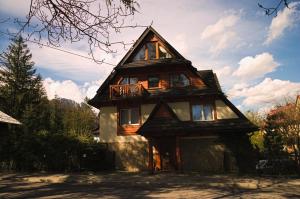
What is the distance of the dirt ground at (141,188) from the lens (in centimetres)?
1312

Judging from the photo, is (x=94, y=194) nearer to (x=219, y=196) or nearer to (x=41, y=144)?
(x=219, y=196)

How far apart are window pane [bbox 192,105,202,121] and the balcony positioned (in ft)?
14.0

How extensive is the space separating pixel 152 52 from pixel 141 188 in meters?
14.4

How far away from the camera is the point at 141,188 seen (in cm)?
1562

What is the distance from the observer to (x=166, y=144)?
2461 cm

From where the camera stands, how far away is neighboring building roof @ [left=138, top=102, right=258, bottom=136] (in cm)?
2227

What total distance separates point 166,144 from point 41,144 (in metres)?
9.52

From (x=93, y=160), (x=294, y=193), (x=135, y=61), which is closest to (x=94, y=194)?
(x=294, y=193)

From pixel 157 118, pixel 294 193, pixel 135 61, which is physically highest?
pixel 135 61

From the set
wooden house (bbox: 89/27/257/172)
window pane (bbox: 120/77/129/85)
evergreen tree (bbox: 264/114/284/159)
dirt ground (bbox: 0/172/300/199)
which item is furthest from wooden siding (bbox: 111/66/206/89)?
dirt ground (bbox: 0/172/300/199)

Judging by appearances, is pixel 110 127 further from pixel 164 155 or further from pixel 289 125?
pixel 289 125

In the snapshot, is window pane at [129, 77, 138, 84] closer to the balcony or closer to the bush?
the balcony

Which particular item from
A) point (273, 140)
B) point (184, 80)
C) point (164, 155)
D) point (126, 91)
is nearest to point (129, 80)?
point (126, 91)

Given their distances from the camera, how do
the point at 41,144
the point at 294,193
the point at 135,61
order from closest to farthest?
the point at 294,193, the point at 41,144, the point at 135,61
